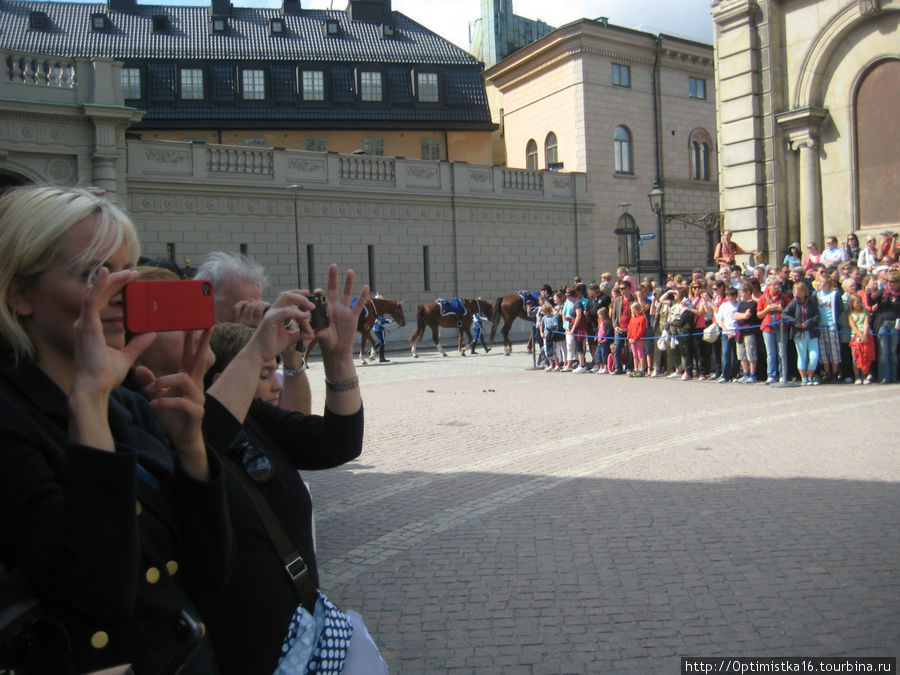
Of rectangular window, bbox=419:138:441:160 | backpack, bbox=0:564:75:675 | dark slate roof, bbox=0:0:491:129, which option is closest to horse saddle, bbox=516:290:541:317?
rectangular window, bbox=419:138:441:160

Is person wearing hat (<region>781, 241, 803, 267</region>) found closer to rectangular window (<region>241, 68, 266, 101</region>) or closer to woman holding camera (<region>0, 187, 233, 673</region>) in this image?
woman holding camera (<region>0, 187, 233, 673</region>)

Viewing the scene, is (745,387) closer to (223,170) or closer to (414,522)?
(414,522)

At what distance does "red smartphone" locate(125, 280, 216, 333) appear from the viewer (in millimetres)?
1663

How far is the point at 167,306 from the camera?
1713 millimetres

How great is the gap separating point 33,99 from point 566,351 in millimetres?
18235

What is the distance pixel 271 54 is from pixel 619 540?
4206 centimetres

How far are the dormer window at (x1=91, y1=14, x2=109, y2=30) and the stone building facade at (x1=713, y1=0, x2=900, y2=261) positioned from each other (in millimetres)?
33322

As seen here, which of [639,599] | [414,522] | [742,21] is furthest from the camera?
[742,21]

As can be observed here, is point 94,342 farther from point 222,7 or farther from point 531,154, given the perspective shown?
point 222,7

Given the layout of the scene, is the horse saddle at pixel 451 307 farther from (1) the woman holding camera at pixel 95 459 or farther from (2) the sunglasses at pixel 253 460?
(1) the woman holding camera at pixel 95 459

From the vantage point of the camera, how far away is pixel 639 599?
4574 mm

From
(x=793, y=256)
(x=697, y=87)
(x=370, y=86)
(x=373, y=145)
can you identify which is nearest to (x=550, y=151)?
(x=697, y=87)

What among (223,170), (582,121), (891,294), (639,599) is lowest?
(639,599)

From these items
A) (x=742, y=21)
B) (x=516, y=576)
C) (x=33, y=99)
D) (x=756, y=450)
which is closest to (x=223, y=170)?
(x=33, y=99)
